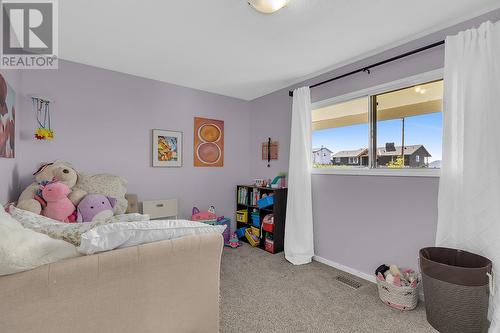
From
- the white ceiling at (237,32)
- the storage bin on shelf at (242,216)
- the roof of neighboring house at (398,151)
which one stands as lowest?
the storage bin on shelf at (242,216)

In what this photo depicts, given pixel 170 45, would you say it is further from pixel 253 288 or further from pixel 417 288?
pixel 417 288

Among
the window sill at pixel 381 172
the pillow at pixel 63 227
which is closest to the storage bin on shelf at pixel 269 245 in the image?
the window sill at pixel 381 172

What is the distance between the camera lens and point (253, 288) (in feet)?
7.62

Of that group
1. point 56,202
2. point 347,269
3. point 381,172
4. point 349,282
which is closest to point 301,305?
point 349,282

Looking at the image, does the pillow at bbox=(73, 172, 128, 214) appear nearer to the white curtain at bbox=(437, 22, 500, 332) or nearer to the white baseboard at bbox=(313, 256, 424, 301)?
the white baseboard at bbox=(313, 256, 424, 301)

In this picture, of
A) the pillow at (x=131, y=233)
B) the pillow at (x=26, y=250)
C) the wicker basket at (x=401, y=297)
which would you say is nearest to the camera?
the pillow at (x=26, y=250)

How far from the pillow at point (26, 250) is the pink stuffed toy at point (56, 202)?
1.42 m

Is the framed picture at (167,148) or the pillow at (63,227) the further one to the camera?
the framed picture at (167,148)

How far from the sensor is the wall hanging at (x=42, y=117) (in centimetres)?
244

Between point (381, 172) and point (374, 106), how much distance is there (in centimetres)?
74

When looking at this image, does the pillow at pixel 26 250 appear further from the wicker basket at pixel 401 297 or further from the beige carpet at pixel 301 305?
the wicker basket at pixel 401 297

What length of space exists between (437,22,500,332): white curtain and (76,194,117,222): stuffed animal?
9.99 feet

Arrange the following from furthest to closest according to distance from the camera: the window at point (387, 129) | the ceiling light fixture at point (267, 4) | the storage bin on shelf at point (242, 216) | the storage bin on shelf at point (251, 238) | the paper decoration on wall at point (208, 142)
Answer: the storage bin on shelf at point (242, 216) < the paper decoration on wall at point (208, 142) < the storage bin on shelf at point (251, 238) < the window at point (387, 129) < the ceiling light fixture at point (267, 4)

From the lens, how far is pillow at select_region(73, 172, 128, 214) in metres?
2.54
